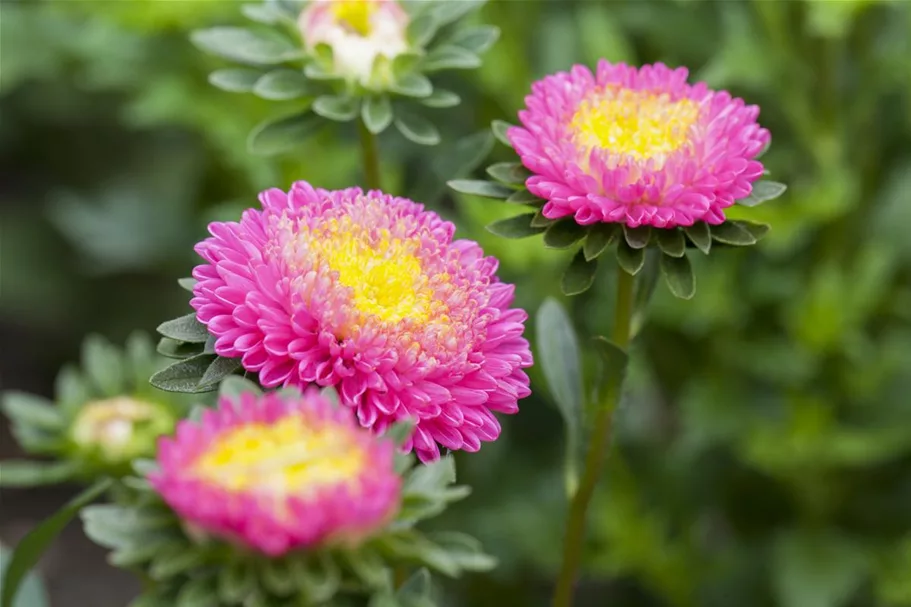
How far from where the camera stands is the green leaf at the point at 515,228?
0.72m

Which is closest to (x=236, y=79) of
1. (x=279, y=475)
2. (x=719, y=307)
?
(x=279, y=475)

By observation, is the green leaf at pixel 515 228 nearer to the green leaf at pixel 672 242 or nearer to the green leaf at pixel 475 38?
the green leaf at pixel 672 242

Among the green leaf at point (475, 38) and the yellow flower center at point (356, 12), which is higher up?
the yellow flower center at point (356, 12)

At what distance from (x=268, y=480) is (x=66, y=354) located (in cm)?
186

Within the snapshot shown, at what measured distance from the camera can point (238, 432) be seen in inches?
20.2

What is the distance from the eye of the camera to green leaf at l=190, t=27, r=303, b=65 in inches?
33.2

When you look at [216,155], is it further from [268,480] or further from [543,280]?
[268,480]

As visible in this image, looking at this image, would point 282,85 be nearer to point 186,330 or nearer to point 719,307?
point 186,330

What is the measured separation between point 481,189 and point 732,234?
146 mm

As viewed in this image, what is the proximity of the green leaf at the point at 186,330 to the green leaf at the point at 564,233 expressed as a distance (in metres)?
0.19

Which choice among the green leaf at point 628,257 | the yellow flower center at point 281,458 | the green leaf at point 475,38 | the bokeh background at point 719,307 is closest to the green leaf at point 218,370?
the yellow flower center at point 281,458

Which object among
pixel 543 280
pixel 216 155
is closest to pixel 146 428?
pixel 543 280

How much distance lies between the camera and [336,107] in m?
0.83

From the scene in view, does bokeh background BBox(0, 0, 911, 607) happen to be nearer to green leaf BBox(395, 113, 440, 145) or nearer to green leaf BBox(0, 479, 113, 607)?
green leaf BBox(395, 113, 440, 145)
